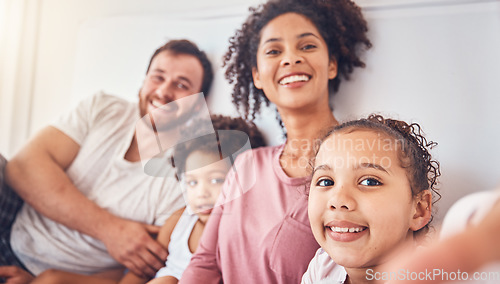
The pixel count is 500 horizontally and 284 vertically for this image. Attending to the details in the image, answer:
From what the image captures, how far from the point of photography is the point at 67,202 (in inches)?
35.0

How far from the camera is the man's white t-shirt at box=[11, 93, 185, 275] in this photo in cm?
85

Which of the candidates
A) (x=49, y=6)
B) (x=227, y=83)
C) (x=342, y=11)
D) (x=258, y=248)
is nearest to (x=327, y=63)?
(x=342, y=11)

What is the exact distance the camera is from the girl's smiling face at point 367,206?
1.76 feet

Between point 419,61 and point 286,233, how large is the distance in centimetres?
35

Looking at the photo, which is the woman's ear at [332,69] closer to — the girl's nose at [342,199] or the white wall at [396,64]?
the white wall at [396,64]

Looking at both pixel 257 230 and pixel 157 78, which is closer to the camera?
Answer: pixel 257 230

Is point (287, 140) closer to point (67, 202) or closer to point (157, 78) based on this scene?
point (157, 78)

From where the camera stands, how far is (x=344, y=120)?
68cm

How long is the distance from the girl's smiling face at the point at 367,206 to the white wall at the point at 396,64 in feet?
0.28

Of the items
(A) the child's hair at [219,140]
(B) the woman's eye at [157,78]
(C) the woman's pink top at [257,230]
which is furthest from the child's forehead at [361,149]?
(B) the woman's eye at [157,78]

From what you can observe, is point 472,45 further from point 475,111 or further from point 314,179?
point 314,179

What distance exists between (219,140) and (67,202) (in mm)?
375

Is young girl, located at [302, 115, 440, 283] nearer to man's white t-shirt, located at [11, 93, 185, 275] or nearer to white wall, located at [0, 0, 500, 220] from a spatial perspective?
white wall, located at [0, 0, 500, 220]

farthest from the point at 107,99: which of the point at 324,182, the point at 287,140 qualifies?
the point at 324,182
